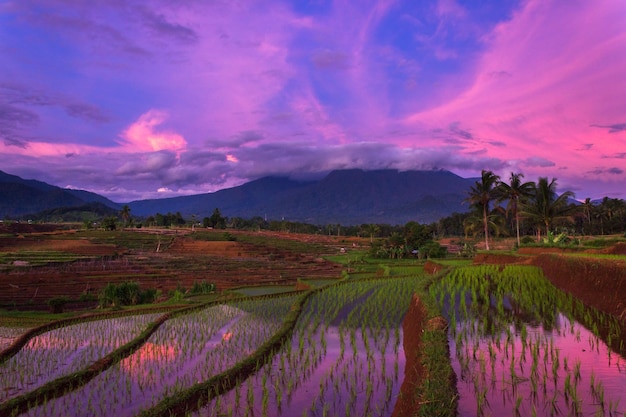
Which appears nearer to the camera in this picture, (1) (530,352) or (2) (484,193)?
(1) (530,352)


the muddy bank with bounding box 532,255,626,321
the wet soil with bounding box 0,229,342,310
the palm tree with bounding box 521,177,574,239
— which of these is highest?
the palm tree with bounding box 521,177,574,239

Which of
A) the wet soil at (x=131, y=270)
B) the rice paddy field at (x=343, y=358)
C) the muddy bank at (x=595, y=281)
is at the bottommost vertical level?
the wet soil at (x=131, y=270)

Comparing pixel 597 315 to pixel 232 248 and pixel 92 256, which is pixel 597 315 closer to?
pixel 92 256

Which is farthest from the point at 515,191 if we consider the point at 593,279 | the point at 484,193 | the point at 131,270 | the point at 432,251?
the point at 131,270

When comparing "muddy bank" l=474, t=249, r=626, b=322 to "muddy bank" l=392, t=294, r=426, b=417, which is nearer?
"muddy bank" l=392, t=294, r=426, b=417

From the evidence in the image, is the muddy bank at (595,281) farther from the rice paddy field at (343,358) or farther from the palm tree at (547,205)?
the palm tree at (547,205)

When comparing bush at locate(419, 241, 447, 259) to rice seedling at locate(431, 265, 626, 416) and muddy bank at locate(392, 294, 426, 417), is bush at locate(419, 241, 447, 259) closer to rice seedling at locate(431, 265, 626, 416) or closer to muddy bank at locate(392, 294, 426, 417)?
rice seedling at locate(431, 265, 626, 416)

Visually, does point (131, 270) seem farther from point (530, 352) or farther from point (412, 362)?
point (530, 352)

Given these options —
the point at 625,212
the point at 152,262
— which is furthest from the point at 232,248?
the point at 625,212

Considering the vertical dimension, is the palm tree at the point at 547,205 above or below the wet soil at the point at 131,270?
above

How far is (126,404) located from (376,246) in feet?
190

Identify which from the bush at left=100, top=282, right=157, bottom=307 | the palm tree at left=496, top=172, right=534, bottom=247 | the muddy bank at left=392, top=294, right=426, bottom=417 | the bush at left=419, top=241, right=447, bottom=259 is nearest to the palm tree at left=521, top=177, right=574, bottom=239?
the palm tree at left=496, top=172, right=534, bottom=247

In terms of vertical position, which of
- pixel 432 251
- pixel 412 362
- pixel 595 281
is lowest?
pixel 432 251

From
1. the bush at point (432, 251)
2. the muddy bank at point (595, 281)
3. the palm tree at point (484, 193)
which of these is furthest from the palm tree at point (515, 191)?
the muddy bank at point (595, 281)
